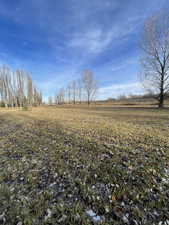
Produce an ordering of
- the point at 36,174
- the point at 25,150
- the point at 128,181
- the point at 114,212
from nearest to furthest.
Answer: the point at 114,212 < the point at 128,181 < the point at 36,174 < the point at 25,150

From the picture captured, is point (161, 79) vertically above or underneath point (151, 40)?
underneath

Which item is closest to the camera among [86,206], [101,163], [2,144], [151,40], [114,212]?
[114,212]

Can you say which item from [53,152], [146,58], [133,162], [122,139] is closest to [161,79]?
[146,58]

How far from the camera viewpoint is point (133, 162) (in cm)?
320

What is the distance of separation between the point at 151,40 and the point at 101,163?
70.3ft

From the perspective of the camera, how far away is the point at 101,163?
3.17 m

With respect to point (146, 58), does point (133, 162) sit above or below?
below

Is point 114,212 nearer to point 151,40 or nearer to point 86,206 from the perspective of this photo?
point 86,206

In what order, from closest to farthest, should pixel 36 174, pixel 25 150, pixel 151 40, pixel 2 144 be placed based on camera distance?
pixel 36 174
pixel 25 150
pixel 2 144
pixel 151 40

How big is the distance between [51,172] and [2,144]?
11.5 ft

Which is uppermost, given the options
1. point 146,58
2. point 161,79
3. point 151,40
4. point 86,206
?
point 151,40

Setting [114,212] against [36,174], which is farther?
[36,174]

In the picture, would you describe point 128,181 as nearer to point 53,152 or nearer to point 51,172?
point 51,172

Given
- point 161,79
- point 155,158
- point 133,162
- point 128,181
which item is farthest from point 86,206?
point 161,79
